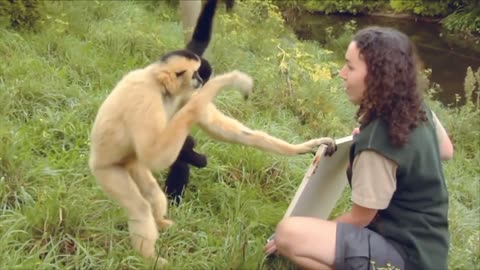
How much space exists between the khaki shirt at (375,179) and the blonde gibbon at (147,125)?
0.53 meters

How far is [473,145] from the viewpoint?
28.4 ft

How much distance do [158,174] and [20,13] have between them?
3.46m

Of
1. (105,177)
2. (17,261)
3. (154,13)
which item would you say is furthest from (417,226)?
(154,13)

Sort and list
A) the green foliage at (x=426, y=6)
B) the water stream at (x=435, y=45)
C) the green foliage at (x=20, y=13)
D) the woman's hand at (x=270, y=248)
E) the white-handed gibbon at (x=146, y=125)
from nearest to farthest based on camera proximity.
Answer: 1. the white-handed gibbon at (x=146, y=125)
2. the woman's hand at (x=270, y=248)
3. the green foliage at (x=20, y=13)
4. the water stream at (x=435, y=45)
5. the green foliage at (x=426, y=6)

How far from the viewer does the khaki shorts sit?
155 inches

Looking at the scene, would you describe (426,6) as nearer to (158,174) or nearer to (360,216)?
(158,174)

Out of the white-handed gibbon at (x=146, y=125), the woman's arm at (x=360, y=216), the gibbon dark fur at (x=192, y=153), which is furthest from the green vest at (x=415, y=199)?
the gibbon dark fur at (x=192, y=153)

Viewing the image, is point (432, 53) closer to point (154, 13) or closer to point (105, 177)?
point (154, 13)

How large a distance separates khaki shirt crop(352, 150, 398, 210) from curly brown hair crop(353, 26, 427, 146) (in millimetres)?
127

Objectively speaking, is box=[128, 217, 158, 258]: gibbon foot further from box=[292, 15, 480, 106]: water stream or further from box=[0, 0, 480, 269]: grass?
box=[292, 15, 480, 106]: water stream

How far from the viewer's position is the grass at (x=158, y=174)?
422 cm

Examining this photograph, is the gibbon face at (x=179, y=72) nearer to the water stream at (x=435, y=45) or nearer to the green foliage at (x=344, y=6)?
the water stream at (x=435, y=45)

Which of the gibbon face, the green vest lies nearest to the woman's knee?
the green vest

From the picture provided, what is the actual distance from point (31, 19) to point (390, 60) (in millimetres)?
5187
